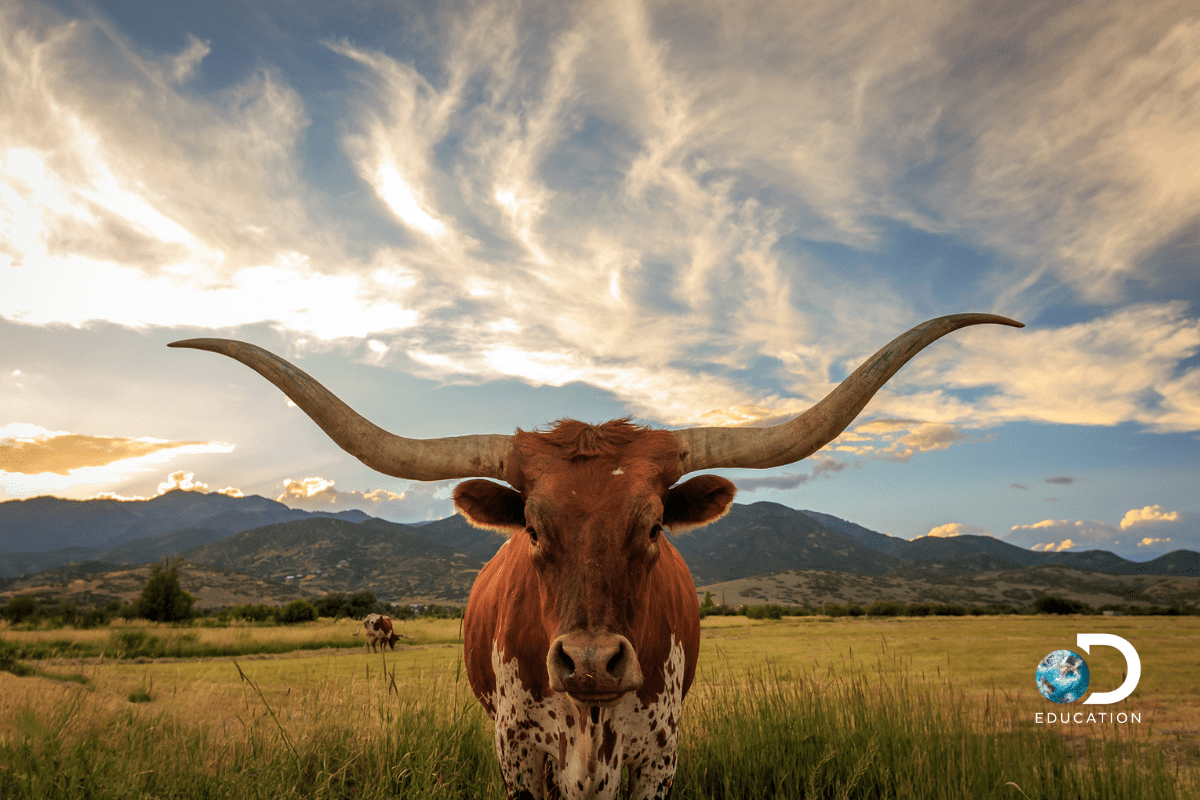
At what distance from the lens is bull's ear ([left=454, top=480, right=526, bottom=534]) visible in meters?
3.62

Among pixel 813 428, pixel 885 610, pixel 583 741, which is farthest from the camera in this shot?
pixel 885 610

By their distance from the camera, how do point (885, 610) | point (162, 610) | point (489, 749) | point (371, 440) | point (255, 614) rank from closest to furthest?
point (371, 440) → point (489, 749) → point (162, 610) → point (255, 614) → point (885, 610)

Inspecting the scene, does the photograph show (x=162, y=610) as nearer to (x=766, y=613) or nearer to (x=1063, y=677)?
(x=766, y=613)

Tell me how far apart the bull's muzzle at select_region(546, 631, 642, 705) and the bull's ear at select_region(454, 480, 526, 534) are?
111 cm

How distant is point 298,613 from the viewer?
39.5 m

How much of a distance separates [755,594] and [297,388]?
482 ft

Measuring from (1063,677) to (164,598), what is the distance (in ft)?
158

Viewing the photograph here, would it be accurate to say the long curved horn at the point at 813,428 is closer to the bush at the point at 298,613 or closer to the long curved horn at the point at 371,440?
the long curved horn at the point at 371,440

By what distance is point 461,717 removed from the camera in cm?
608

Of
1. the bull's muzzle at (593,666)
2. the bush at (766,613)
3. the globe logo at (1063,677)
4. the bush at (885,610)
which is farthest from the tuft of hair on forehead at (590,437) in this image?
the bush at (885,610)


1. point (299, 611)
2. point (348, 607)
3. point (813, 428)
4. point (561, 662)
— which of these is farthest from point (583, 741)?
point (348, 607)

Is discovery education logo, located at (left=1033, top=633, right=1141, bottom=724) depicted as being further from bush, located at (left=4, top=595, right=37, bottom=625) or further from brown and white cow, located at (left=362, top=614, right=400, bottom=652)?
bush, located at (left=4, top=595, right=37, bottom=625)

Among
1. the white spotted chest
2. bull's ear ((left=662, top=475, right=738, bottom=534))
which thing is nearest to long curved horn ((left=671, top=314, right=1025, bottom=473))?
bull's ear ((left=662, top=475, right=738, bottom=534))

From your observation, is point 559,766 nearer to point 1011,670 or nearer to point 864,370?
point 864,370
